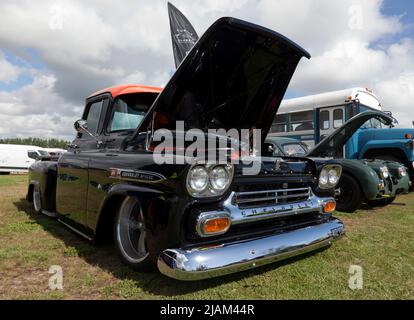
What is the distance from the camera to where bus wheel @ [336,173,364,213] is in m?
5.81

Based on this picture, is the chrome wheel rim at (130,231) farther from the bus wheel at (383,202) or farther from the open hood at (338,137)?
the bus wheel at (383,202)

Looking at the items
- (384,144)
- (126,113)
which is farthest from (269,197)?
(384,144)

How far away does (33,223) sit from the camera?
469 cm

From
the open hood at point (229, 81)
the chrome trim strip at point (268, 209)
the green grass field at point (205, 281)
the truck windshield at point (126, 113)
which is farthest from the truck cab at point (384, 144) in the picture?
the truck windshield at point (126, 113)

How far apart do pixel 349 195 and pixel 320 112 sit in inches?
141

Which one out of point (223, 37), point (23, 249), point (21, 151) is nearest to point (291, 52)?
point (223, 37)

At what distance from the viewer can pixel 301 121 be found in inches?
370

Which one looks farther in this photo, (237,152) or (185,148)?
(237,152)

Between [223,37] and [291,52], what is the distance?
0.92m

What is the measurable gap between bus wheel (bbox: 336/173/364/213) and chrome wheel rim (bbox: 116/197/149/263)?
4235 millimetres

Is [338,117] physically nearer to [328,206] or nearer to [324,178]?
[324,178]

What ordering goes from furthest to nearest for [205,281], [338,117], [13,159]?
[13,159]
[338,117]
[205,281]
